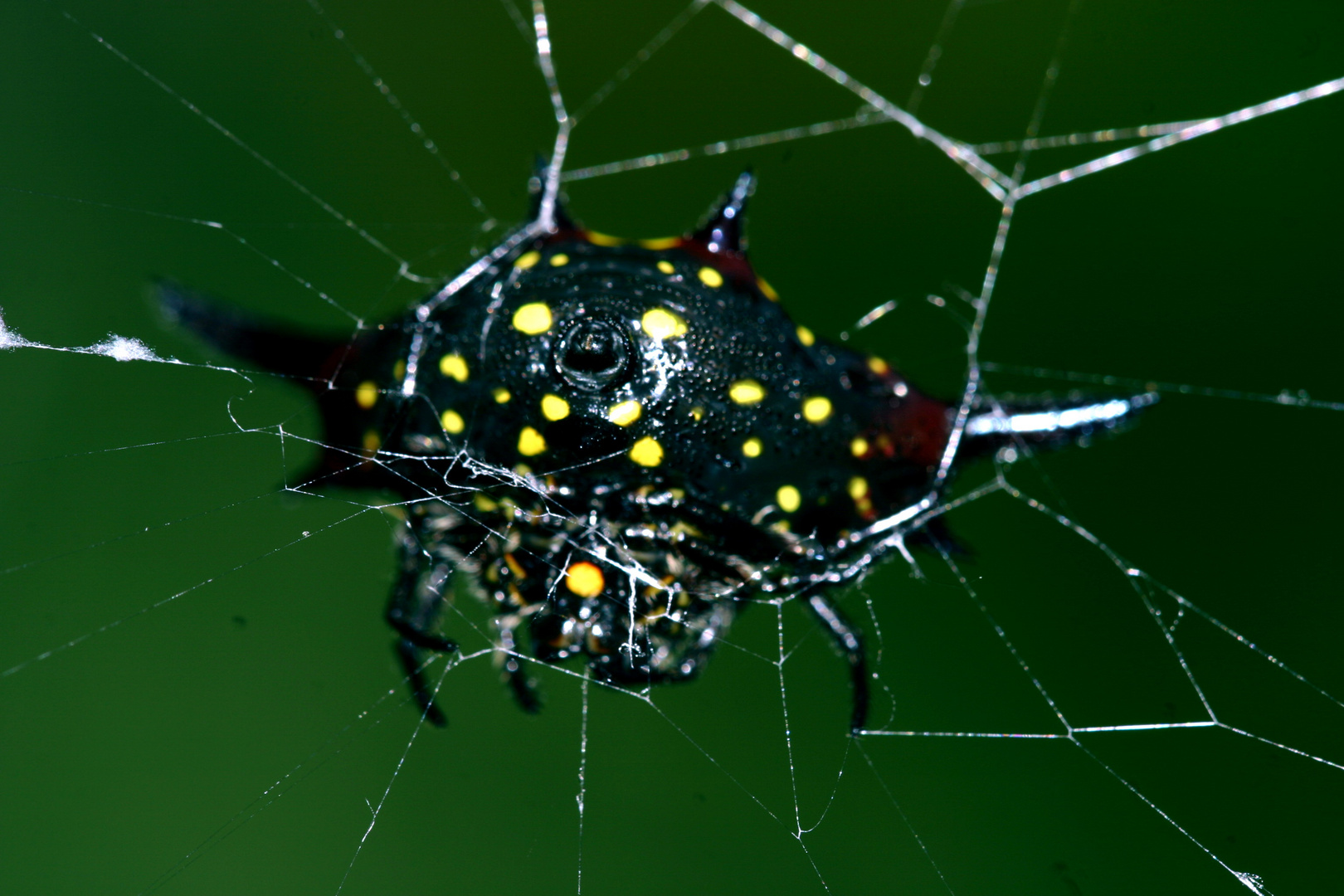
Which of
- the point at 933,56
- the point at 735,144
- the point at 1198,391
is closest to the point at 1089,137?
the point at 933,56

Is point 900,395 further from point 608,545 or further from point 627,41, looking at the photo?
point 627,41

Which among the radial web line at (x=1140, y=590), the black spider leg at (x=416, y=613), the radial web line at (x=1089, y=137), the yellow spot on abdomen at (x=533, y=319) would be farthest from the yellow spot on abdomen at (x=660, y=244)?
the radial web line at (x=1089, y=137)

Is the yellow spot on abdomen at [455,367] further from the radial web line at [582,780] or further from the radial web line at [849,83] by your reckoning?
the radial web line at [849,83]

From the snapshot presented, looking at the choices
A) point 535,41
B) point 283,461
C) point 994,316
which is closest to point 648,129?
point 535,41

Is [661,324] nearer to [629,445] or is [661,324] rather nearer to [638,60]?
[629,445]

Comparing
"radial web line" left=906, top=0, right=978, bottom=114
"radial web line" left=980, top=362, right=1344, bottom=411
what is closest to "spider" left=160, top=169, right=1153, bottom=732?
"radial web line" left=980, top=362, right=1344, bottom=411

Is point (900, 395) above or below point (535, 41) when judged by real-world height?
below

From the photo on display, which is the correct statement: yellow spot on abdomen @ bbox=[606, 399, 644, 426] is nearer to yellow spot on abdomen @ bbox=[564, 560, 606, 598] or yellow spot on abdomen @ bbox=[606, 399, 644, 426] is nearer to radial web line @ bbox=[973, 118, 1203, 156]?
yellow spot on abdomen @ bbox=[564, 560, 606, 598]
